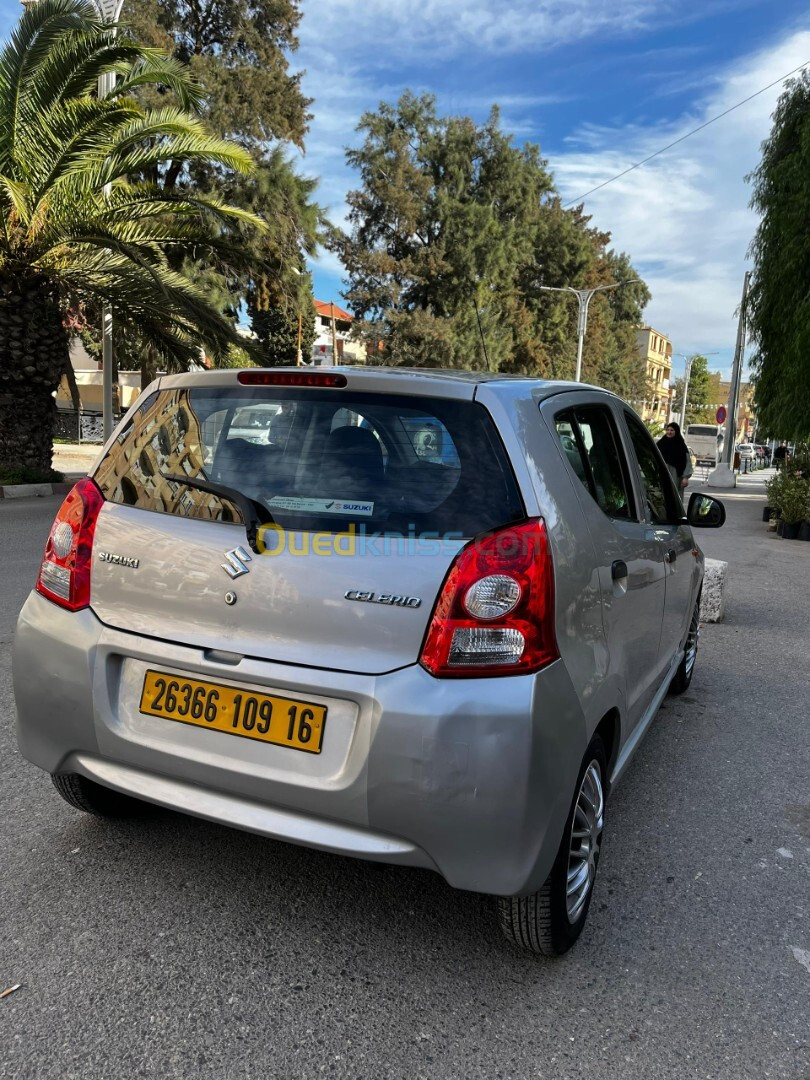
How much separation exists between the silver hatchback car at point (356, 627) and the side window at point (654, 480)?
84 centimetres

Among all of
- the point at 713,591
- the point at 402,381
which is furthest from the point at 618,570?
the point at 713,591

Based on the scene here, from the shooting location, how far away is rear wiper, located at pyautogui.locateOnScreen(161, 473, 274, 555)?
232 centimetres

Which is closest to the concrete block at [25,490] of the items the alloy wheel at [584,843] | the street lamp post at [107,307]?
the street lamp post at [107,307]

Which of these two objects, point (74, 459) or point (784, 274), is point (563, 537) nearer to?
point (784, 274)

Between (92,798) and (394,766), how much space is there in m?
1.38

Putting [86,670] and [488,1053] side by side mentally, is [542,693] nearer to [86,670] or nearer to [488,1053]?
[488,1053]

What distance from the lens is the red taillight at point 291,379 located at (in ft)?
8.08

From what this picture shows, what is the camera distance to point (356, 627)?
2.16 meters

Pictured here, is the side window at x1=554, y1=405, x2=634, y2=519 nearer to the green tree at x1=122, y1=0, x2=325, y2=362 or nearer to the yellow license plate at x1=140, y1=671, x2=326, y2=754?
the yellow license plate at x1=140, y1=671, x2=326, y2=754

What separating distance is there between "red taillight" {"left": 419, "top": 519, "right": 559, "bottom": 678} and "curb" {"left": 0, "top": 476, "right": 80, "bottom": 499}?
42.8 feet

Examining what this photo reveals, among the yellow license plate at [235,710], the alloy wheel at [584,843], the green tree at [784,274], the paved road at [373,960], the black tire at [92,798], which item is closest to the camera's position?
the paved road at [373,960]

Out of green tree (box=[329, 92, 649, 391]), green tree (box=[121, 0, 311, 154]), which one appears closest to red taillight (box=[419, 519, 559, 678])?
green tree (box=[121, 0, 311, 154])

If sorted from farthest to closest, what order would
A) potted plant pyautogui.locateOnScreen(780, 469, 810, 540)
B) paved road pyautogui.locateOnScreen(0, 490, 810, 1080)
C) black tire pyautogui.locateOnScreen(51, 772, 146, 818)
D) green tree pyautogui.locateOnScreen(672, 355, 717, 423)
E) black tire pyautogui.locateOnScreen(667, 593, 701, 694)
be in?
green tree pyautogui.locateOnScreen(672, 355, 717, 423)
potted plant pyautogui.locateOnScreen(780, 469, 810, 540)
black tire pyautogui.locateOnScreen(667, 593, 701, 694)
black tire pyautogui.locateOnScreen(51, 772, 146, 818)
paved road pyautogui.locateOnScreen(0, 490, 810, 1080)

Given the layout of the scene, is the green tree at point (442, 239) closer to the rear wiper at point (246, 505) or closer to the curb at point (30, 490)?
the curb at point (30, 490)
